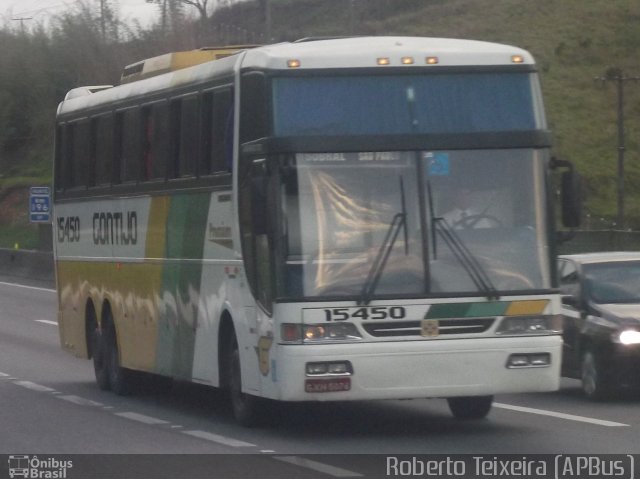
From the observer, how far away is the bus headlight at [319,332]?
1154 cm

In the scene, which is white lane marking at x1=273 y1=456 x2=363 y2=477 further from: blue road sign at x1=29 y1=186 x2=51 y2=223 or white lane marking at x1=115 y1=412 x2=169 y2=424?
blue road sign at x1=29 y1=186 x2=51 y2=223

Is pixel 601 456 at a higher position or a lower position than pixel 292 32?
lower

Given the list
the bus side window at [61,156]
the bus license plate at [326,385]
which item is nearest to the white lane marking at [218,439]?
the bus license plate at [326,385]

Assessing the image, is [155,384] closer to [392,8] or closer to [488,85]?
[488,85]

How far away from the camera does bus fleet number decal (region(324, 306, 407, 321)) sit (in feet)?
37.9

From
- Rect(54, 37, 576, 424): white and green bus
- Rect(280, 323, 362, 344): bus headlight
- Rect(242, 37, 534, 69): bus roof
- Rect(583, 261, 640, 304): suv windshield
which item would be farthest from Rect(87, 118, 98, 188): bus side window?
Rect(280, 323, 362, 344): bus headlight

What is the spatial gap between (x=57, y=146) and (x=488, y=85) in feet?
28.2

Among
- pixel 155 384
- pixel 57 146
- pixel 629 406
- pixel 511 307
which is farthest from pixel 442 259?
pixel 57 146

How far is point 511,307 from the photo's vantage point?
11867 mm

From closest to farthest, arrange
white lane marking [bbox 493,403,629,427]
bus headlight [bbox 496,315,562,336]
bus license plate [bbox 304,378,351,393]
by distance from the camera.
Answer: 1. bus license plate [bbox 304,378,351,393]
2. bus headlight [bbox 496,315,562,336]
3. white lane marking [bbox 493,403,629,427]

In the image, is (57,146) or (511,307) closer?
(511,307)

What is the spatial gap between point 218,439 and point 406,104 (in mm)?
3143
